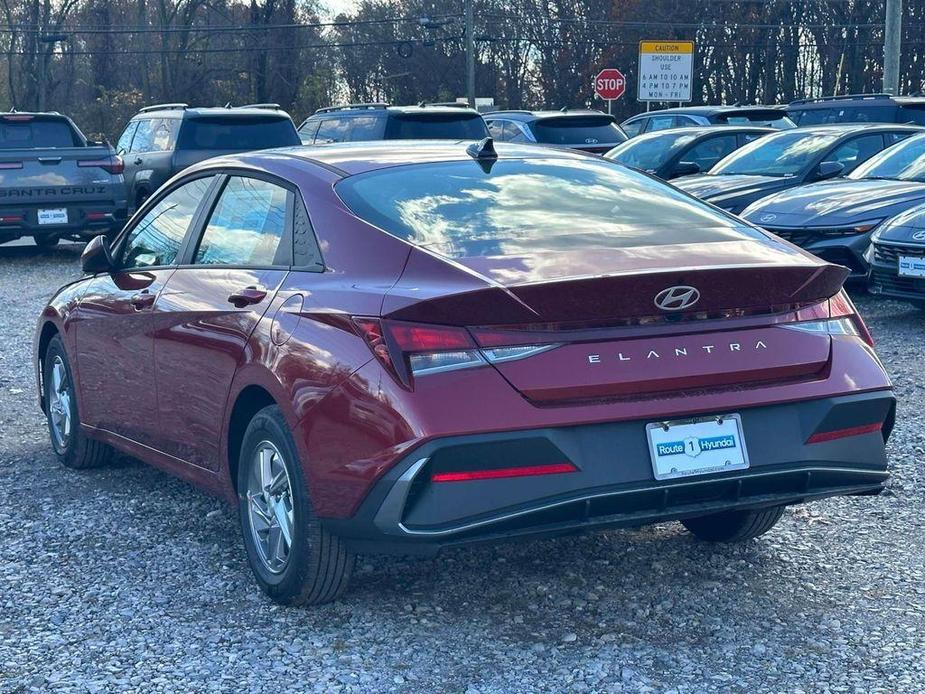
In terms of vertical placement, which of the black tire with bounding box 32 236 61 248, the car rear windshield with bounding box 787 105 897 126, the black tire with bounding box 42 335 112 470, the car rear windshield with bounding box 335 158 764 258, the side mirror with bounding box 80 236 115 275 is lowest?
the black tire with bounding box 32 236 61 248

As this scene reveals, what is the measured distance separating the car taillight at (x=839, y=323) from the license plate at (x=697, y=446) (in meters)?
0.42

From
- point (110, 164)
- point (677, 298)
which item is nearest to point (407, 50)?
point (110, 164)

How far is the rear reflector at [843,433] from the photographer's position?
4117mm

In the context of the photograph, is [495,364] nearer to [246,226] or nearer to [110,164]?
[246,226]

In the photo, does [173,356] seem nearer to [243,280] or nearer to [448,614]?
[243,280]

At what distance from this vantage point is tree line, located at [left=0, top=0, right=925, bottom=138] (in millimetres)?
57719

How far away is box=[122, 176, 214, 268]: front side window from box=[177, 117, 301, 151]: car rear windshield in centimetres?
1211

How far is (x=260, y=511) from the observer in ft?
15.0

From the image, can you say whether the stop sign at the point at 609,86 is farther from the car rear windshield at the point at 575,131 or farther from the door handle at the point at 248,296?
the door handle at the point at 248,296

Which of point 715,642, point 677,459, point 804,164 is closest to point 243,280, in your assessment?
point 677,459

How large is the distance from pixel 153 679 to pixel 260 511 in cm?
80

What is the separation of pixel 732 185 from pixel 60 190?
786 centimetres

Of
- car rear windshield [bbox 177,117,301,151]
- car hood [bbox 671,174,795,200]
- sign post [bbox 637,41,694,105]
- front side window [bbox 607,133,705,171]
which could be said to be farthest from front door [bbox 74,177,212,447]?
sign post [bbox 637,41,694,105]

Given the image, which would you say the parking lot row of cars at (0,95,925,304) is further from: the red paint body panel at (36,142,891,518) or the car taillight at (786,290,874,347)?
the red paint body panel at (36,142,891,518)
